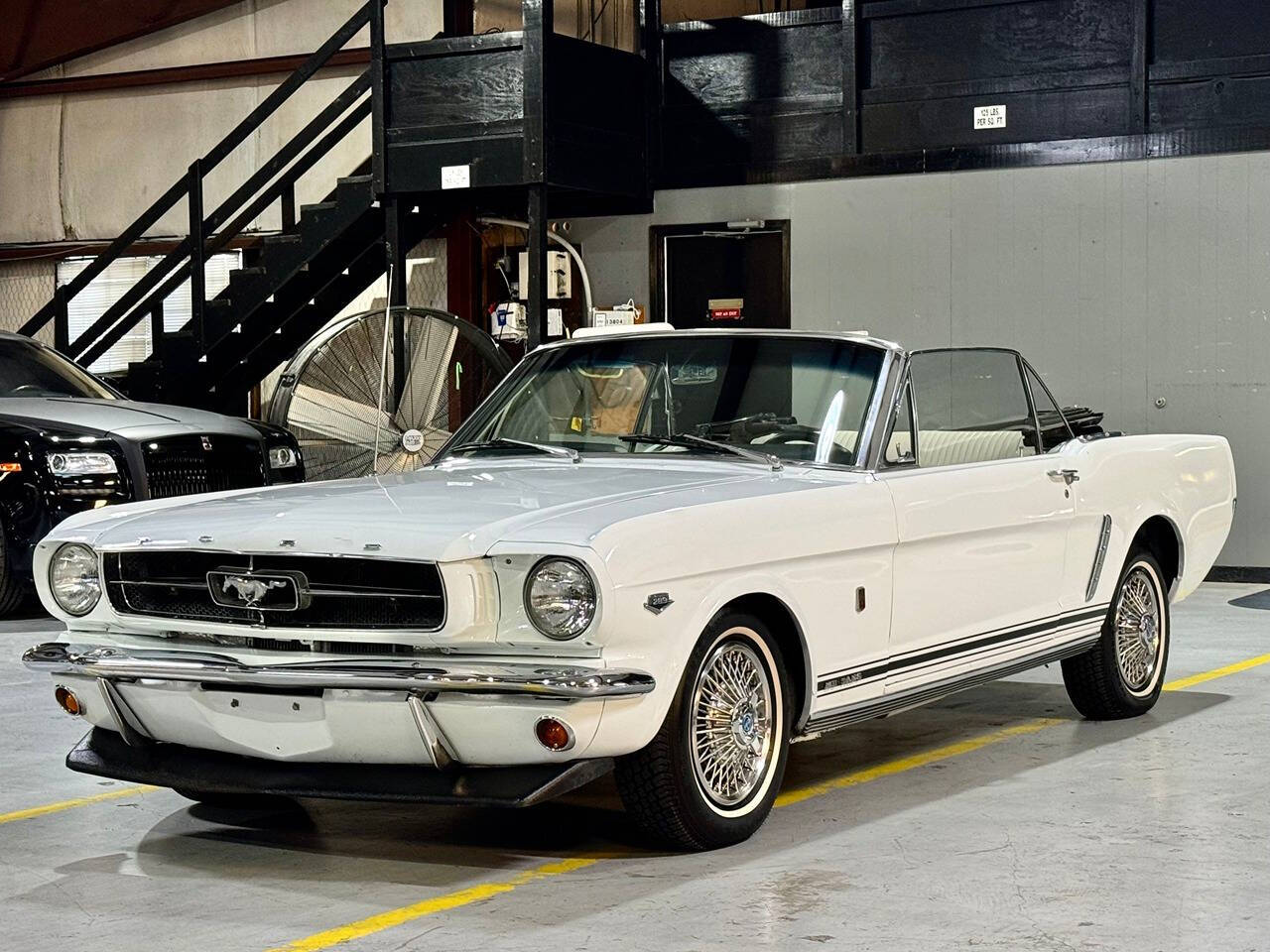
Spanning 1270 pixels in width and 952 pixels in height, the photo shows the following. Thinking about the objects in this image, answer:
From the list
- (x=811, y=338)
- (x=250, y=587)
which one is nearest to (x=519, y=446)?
(x=811, y=338)

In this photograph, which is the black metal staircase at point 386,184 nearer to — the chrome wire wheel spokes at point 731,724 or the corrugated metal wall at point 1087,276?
the corrugated metal wall at point 1087,276

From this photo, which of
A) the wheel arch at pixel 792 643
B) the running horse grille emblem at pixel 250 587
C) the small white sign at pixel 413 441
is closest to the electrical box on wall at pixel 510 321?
the small white sign at pixel 413 441

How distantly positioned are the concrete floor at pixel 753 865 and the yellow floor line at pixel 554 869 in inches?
0.6

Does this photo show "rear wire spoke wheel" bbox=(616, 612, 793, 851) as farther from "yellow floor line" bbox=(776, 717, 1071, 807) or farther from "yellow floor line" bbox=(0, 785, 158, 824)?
"yellow floor line" bbox=(0, 785, 158, 824)

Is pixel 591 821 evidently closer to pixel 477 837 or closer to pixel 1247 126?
pixel 477 837

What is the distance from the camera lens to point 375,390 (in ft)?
42.2

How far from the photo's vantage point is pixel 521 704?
466 centimetres

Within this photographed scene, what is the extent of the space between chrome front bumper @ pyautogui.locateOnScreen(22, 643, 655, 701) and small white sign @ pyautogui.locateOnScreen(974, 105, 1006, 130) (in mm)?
10082

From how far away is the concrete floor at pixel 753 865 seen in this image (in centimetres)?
443

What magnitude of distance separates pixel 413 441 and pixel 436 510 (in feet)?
21.9

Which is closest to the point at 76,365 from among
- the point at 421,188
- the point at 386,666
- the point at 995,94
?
the point at 421,188

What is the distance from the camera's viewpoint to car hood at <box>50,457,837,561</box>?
15.9ft

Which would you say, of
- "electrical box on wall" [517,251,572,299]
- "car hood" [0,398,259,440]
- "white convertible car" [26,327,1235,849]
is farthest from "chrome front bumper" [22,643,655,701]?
"electrical box on wall" [517,251,572,299]

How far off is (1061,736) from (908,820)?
1.61m
